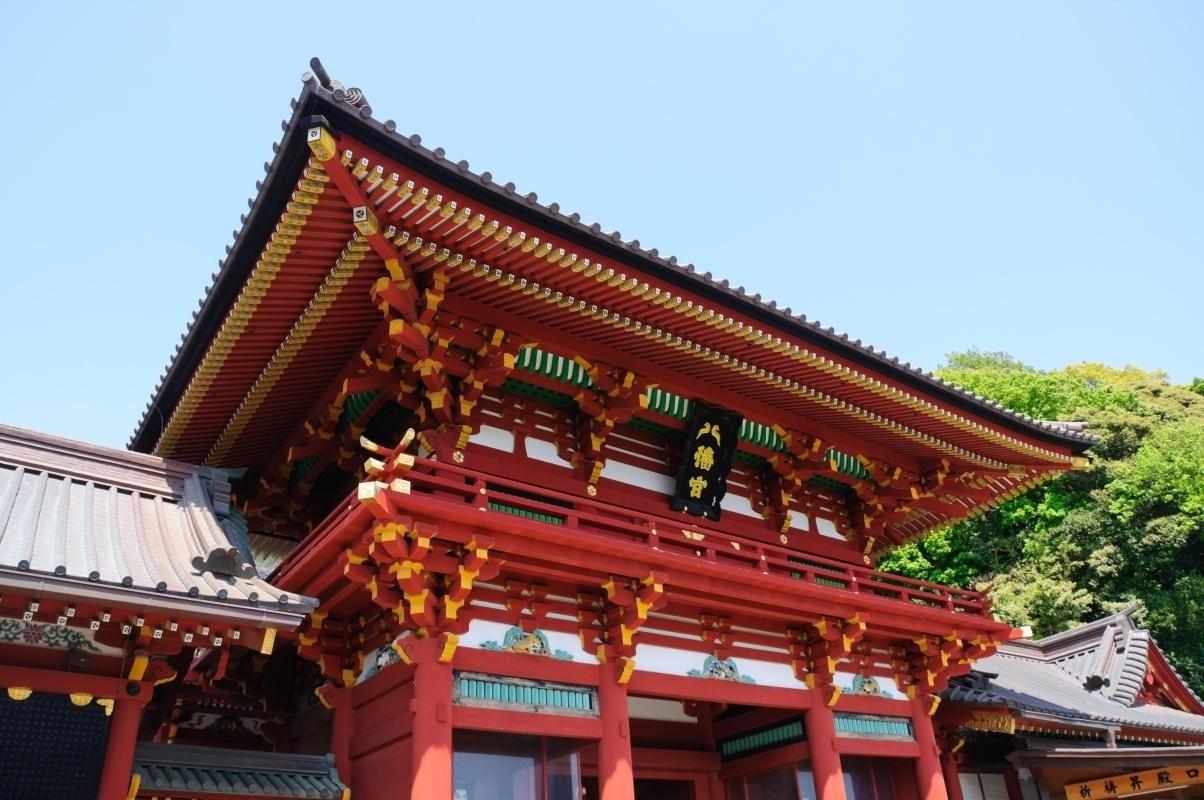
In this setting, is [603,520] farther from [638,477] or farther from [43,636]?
[43,636]

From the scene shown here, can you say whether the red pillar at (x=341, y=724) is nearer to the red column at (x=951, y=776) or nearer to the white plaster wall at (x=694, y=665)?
the white plaster wall at (x=694, y=665)

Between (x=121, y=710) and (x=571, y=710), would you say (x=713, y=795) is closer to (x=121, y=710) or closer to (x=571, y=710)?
(x=571, y=710)

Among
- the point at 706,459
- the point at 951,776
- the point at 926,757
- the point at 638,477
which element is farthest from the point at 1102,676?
the point at 638,477

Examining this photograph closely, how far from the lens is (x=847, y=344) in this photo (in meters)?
11.6

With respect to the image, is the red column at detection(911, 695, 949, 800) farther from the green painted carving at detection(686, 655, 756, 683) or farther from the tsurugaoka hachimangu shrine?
the green painted carving at detection(686, 655, 756, 683)

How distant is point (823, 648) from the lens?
458 inches

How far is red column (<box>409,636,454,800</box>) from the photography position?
790 cm

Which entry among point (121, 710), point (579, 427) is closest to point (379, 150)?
point (579, 427)

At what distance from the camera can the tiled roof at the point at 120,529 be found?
277 inches

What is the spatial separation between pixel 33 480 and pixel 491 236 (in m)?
5.38

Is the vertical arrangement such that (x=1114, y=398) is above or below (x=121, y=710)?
above

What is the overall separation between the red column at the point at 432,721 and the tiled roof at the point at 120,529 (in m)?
1.32

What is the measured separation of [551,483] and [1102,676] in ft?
49.7

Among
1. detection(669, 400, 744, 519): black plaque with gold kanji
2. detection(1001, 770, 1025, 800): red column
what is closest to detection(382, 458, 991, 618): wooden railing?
detection(669, 400, 744, 519): black plaque with gold kanji
